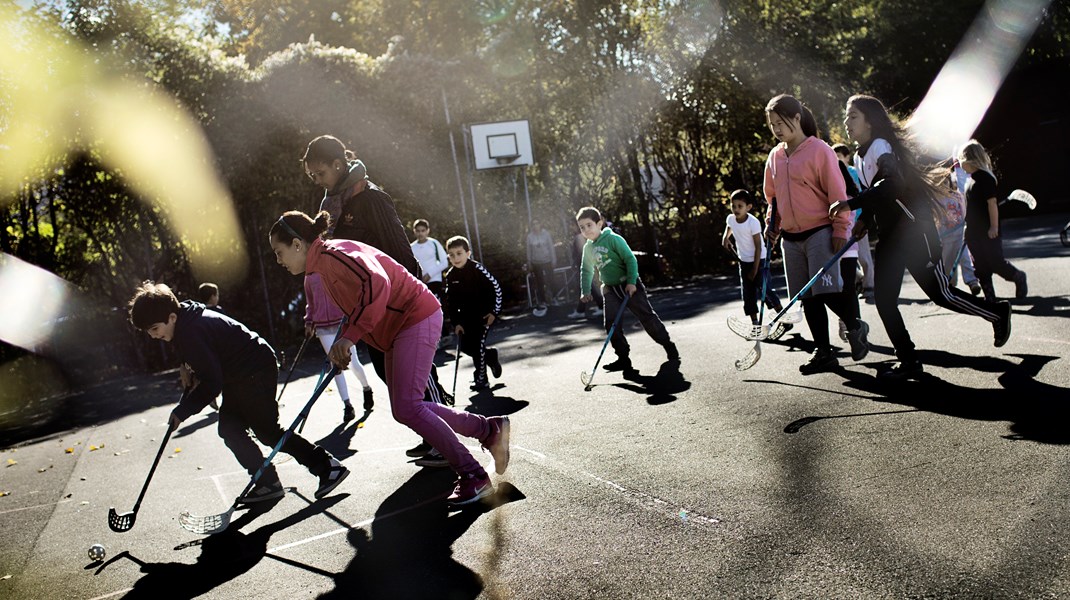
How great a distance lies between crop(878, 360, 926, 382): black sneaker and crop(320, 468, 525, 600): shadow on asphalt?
9.32ft

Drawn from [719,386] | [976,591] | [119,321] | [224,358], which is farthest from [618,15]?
[976,591]

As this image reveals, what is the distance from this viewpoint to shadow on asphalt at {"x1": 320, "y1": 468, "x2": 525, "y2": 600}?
12.8 ft

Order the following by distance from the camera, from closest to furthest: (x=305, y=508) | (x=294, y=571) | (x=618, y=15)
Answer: (x=294, y=571) < (x=305, y=508) < (x=618, y=15)

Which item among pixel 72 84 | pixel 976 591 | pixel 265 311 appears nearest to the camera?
pixel 976 591

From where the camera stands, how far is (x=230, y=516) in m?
5.21

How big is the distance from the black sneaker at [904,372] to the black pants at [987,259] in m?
3.50

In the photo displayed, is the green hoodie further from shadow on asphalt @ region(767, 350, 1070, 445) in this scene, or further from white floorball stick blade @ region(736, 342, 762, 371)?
shadow on asphalt @ region(767, 350, 1070, 445)

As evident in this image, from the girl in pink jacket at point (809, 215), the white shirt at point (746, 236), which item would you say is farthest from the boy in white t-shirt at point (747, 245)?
the girl in pink jacket at point (809, 215)

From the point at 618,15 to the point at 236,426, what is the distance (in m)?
19.8

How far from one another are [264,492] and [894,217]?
4.35m

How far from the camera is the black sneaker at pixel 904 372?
6.43m

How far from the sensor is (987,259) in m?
9.50

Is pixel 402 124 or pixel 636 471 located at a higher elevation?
pixel 402 124

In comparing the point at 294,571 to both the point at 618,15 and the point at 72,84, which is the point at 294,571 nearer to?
the point at 72,84
